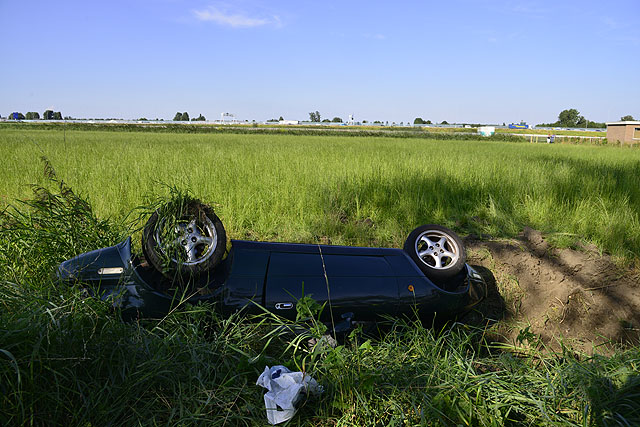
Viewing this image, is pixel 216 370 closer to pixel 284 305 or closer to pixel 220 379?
pixel 220 379

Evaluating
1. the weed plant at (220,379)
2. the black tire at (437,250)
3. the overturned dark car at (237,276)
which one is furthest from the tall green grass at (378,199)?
the weed plant at (220,379)

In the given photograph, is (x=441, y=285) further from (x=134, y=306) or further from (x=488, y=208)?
(x=488, y=208)

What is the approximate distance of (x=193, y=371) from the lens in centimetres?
197

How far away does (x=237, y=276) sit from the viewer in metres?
2.37

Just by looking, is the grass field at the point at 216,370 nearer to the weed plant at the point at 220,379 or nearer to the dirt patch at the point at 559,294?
the weed plant at the point at 220,379

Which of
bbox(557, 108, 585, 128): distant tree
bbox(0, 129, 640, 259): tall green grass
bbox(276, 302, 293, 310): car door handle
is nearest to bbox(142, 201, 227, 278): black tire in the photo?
bbox(276, 302, 293, 310): car door handle

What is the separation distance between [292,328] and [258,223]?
310 centimetres

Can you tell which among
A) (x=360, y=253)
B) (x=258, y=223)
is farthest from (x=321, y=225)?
(x=360, y=253)

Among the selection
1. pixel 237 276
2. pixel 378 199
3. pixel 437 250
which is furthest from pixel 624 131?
pixel 237 276

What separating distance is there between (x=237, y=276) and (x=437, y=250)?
5.25ft

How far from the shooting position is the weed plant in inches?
67.4

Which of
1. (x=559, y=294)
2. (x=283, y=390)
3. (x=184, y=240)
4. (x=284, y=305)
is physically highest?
(x=184, y=240)

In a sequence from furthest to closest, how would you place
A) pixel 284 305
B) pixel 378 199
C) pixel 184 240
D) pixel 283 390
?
pixel 378 199 < pixel 184 240 < pixel 284 305 < pixel 283 390

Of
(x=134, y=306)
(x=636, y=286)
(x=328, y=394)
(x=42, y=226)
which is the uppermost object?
(x=42, y=226)
